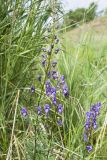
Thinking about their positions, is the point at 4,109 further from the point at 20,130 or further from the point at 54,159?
the point at 54,159

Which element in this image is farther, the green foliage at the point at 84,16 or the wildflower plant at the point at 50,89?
the green foliage at the point at 84,16

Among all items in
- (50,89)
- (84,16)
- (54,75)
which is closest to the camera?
(50,89)

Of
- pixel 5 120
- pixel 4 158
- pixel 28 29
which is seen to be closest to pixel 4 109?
pixel 5 120

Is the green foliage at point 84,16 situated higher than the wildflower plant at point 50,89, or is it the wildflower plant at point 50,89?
the green foliage at point 84,16

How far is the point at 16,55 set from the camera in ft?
6.82

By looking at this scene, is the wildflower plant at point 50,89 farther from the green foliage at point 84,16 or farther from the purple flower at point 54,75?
the green foliage at point 84,16

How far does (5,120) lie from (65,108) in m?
0.35

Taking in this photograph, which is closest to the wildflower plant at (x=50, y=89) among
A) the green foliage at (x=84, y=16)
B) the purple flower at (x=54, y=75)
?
the purple flower at (x=54, y=75)

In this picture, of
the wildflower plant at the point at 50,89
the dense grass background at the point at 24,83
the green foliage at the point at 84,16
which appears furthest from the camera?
the green foliage at the point at 84,16

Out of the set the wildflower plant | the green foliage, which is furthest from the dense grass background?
the green foliage

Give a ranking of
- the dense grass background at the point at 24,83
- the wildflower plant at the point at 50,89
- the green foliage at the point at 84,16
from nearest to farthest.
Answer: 1. the wildflower plant at the point at 50,89
2. the dense grass background at the point at 24,83
3. the green foliage at the point at 84,16

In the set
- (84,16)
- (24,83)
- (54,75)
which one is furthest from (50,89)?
(84,16)

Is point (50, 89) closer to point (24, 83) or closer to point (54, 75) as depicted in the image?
point (54, 75)

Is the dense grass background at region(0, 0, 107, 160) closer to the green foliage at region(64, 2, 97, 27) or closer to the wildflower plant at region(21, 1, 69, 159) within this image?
the wildflower plant at region(21, 1, 69, 159)
